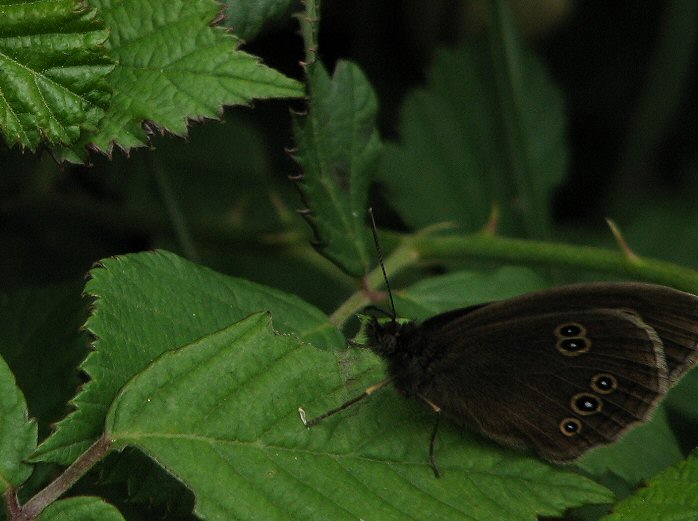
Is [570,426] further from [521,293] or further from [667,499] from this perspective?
[521,293]

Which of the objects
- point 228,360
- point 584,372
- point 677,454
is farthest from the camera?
point 677,454

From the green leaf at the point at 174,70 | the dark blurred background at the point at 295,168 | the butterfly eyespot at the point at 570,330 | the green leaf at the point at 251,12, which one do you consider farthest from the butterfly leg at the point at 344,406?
the dark blurred background at the point at 295,168

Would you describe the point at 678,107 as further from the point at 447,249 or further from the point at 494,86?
the point at 447,249

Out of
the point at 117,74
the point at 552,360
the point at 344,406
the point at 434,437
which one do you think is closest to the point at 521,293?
the point at 552,360

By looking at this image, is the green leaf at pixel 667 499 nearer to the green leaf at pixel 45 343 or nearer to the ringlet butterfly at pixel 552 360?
the ringlet butterfly at pixel 552 360

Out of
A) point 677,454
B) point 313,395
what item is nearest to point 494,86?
point 677,454

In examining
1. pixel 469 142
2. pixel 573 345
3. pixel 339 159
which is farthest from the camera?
pixel 469 142
